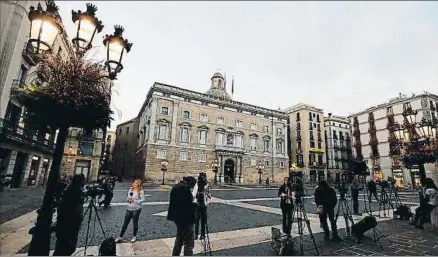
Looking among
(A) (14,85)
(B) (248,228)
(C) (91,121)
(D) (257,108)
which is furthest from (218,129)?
(C) (91,121)

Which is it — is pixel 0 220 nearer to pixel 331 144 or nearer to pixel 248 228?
pixel 248 228

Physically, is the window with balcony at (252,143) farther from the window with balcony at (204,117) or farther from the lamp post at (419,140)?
the lamp post at (419,140)

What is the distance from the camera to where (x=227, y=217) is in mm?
8656

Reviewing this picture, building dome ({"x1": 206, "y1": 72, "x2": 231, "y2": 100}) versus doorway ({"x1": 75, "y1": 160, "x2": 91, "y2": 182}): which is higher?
building dome ({"x1": 206, "y1": 72, "x2": 231, "y2": 100})

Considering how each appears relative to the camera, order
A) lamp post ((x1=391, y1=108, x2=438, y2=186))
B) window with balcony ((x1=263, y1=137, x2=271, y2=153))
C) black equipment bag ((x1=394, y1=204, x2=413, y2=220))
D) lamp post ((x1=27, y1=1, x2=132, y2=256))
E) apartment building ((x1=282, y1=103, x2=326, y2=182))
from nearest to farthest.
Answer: lamp post ((x1=27, y1=1, x2=132, y2=256)) → lamp post ((x1=391, y1=108, x2=438, y2=186)) → black equipment bag ((x1=394, y1=204, x2=413, y2=220)) → window with balcony ((x1=263, y1=137, x2=271, y2=153)) → apartment building ((x1=282, y1=103, x2=326, y2=182))

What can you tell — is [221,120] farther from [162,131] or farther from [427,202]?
[427,202]

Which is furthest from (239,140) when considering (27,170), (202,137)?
(27,170)

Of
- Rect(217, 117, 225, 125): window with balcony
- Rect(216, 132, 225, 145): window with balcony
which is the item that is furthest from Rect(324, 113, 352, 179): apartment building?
Rect(217, 117, 225, 125): window with balcony

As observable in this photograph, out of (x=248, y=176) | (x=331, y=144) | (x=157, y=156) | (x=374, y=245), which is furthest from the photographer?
(x=331, y=144)

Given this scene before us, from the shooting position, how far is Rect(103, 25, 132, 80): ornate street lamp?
447cm

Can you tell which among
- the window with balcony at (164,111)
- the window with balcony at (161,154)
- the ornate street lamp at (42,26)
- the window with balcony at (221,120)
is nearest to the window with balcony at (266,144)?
the window with balcony at (221,120)

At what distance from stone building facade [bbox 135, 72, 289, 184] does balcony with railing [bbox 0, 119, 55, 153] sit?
11.8 metres

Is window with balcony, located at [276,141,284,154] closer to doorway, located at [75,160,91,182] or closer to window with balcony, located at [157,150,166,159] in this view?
window with balcony, located at [157,150,166,159]

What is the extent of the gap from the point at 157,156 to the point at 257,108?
19103 mm
